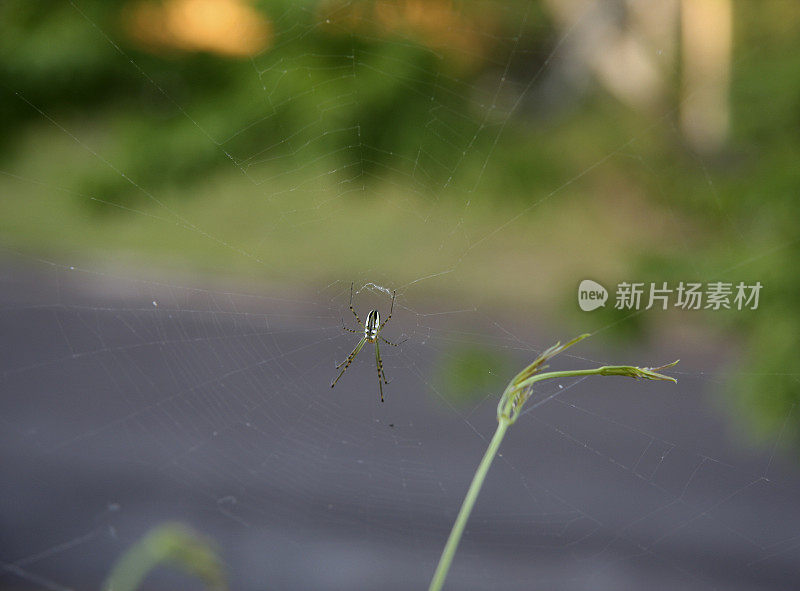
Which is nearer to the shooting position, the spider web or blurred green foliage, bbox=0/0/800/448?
blurred green foliage, bbox=0/0/800/448

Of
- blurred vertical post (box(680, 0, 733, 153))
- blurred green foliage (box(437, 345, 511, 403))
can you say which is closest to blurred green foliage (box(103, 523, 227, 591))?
blurred green foliage (box(437, 345, 511, 403))

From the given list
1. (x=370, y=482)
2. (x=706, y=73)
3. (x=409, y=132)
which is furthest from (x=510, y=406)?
(x=370, y=482)

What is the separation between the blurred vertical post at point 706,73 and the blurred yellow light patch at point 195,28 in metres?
2.24

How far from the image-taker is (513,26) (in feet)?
14.0

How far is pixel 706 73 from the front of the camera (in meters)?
4.16

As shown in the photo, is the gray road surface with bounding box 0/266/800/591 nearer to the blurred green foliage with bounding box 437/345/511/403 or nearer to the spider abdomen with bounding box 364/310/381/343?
the spider abdomen with bounding box 364/310/381/343

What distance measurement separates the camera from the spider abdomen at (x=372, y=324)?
436cm

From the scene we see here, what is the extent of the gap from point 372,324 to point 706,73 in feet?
7.41

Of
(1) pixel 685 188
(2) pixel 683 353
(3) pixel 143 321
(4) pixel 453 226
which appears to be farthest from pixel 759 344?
(3) pixel 143 321

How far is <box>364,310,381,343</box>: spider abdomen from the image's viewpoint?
4.36 metres

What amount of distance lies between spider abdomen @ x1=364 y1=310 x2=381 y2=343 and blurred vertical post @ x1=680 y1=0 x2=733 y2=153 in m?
1.94

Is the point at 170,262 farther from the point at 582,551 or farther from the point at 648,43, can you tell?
the point at 648,43

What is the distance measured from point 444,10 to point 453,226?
3.97 feet

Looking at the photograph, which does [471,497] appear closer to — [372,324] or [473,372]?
[473,372]
